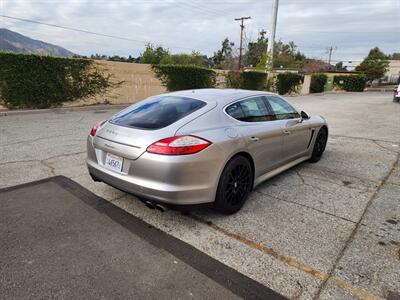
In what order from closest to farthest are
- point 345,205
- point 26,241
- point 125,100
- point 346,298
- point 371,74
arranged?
point 346,298 < point 26,241 < point 345,205 < point 125,100 < point 371,74

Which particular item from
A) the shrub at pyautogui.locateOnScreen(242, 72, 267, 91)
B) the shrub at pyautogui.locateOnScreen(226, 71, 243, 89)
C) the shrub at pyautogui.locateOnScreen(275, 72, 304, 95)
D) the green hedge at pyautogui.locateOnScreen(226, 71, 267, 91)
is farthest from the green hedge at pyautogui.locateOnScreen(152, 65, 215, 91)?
the shrub at pyautogui.locateOnScreen(275, 72, 304, 95)

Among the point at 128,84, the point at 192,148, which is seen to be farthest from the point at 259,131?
the point at 128,84

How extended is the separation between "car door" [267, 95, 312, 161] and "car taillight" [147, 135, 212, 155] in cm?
176

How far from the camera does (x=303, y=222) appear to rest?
317cm

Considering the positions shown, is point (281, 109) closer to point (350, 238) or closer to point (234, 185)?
point (234, 185)

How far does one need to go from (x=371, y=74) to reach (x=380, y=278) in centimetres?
5855

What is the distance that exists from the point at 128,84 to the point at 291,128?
11.4 m

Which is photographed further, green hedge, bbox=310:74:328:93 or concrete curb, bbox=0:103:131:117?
green hedge, bbox=310:74:328:93

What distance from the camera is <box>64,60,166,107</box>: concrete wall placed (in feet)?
42.7

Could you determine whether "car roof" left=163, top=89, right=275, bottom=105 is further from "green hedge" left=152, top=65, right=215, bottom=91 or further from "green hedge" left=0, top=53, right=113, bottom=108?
"green hedge" left=152, top=65, right=215, bottom=91

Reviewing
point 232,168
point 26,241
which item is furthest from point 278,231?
point 26,241

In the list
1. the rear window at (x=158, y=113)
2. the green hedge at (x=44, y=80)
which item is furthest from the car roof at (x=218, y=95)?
the green hedge at (x=44, y=80)

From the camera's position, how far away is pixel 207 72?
17547mm

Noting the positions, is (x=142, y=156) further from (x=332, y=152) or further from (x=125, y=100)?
(x=125, y=100)
